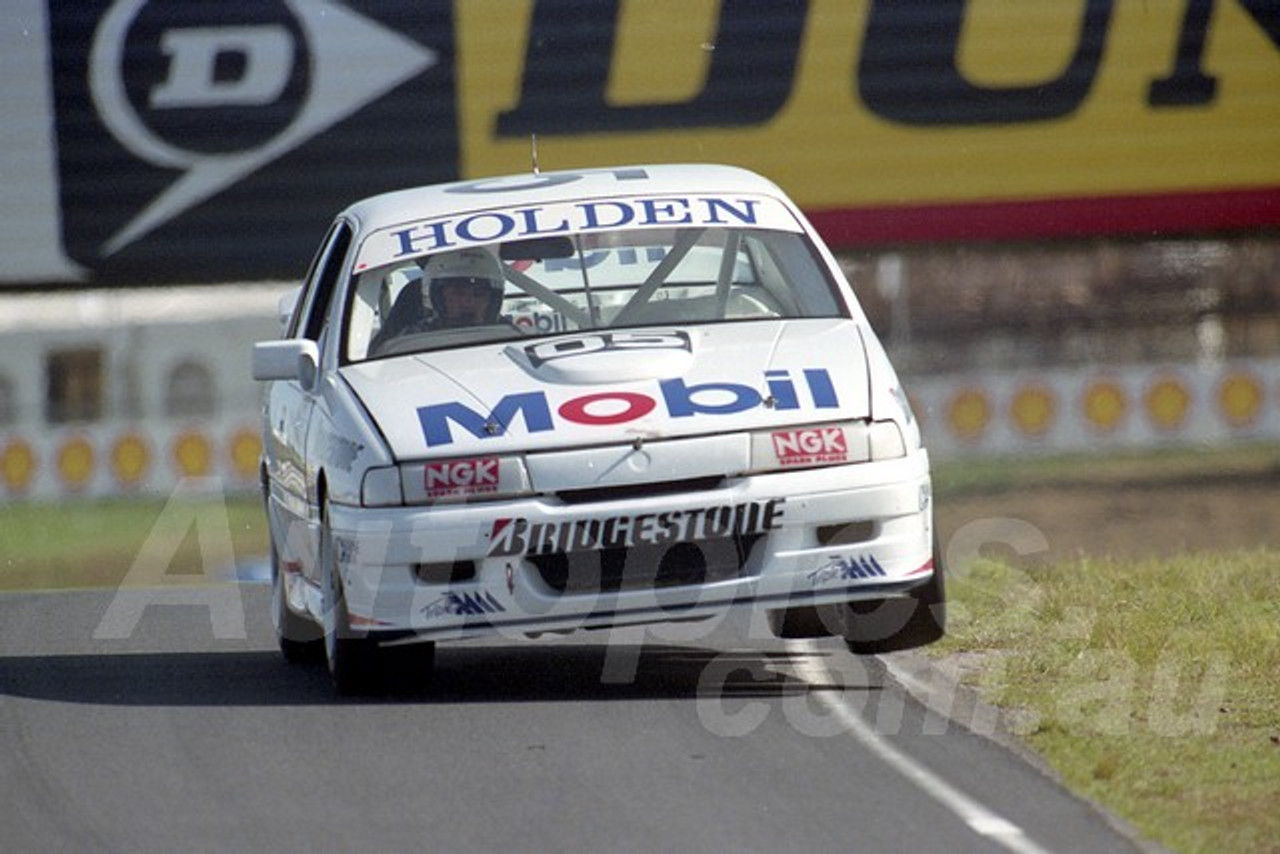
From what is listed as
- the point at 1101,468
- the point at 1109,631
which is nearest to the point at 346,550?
the point at 1109,631

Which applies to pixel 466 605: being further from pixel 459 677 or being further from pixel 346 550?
pixel 459 677

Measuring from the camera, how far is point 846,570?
9.12 metres

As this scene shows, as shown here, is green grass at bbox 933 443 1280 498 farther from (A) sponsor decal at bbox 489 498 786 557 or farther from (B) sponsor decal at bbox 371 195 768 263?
(A) sponsor decal at bbox 489 498 786 557

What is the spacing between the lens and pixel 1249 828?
710 centimetres

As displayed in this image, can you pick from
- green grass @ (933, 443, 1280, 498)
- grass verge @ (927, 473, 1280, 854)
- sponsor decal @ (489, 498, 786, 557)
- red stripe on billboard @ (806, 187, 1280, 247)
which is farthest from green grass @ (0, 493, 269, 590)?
sponsor decal @ (489, 498, 786, 557)

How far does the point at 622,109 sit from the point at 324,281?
6765 mm

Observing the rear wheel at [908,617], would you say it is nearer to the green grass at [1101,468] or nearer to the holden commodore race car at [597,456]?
the holden commodore race car at [597,456]

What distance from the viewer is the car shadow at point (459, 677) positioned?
31.5 ft

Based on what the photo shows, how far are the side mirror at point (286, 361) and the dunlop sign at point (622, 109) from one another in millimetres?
7497

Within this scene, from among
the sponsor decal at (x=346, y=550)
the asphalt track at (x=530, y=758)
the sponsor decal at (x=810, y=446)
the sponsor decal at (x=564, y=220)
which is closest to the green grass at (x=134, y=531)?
the asphalt track at (x=530, y=758)

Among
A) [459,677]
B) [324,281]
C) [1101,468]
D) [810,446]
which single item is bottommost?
[1101,468]

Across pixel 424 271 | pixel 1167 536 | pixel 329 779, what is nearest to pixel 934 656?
pixel 424 271

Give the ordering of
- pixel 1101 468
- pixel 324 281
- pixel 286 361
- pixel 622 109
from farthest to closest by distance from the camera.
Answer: pixel 622 109 → pixel 1101 468 → pixel 324 281 → pixel 286 361

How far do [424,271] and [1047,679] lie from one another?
8.17 feet
